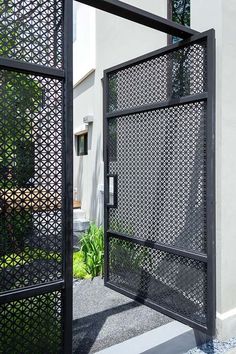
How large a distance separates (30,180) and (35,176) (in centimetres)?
4

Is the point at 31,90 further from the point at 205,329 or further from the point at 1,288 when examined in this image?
the point at 205,329

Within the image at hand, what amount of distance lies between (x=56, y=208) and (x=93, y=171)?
177 inches

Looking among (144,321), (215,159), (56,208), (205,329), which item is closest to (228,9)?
(215,159)

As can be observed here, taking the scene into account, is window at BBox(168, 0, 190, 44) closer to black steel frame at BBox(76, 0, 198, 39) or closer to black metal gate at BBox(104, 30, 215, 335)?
black metal gate at BBox(104, 30, 215, 335)

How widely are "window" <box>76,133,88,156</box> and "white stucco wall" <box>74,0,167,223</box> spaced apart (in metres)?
0.16

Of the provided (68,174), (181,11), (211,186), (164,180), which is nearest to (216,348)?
(211,186)

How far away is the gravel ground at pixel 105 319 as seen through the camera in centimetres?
260

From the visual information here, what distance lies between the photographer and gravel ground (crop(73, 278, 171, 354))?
2.60m

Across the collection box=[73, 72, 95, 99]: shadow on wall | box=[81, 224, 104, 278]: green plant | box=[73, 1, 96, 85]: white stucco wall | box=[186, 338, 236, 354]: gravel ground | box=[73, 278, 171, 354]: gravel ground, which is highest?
box=[73, 1, 96, 85]: white stucco wall

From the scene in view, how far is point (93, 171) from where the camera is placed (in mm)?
6496

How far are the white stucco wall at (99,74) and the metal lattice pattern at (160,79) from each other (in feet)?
3.98

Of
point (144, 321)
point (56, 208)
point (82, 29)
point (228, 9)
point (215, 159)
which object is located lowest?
point (144, 321)

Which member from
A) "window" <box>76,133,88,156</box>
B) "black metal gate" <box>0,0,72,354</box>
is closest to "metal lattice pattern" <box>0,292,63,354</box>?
"black metal gate" <box>0,0,72,354</box>

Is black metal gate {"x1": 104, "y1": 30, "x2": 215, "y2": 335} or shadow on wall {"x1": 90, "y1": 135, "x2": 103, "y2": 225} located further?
shadow on wall {"x1": 90, "y1": 135, "x2": 103, "y2": 225}
